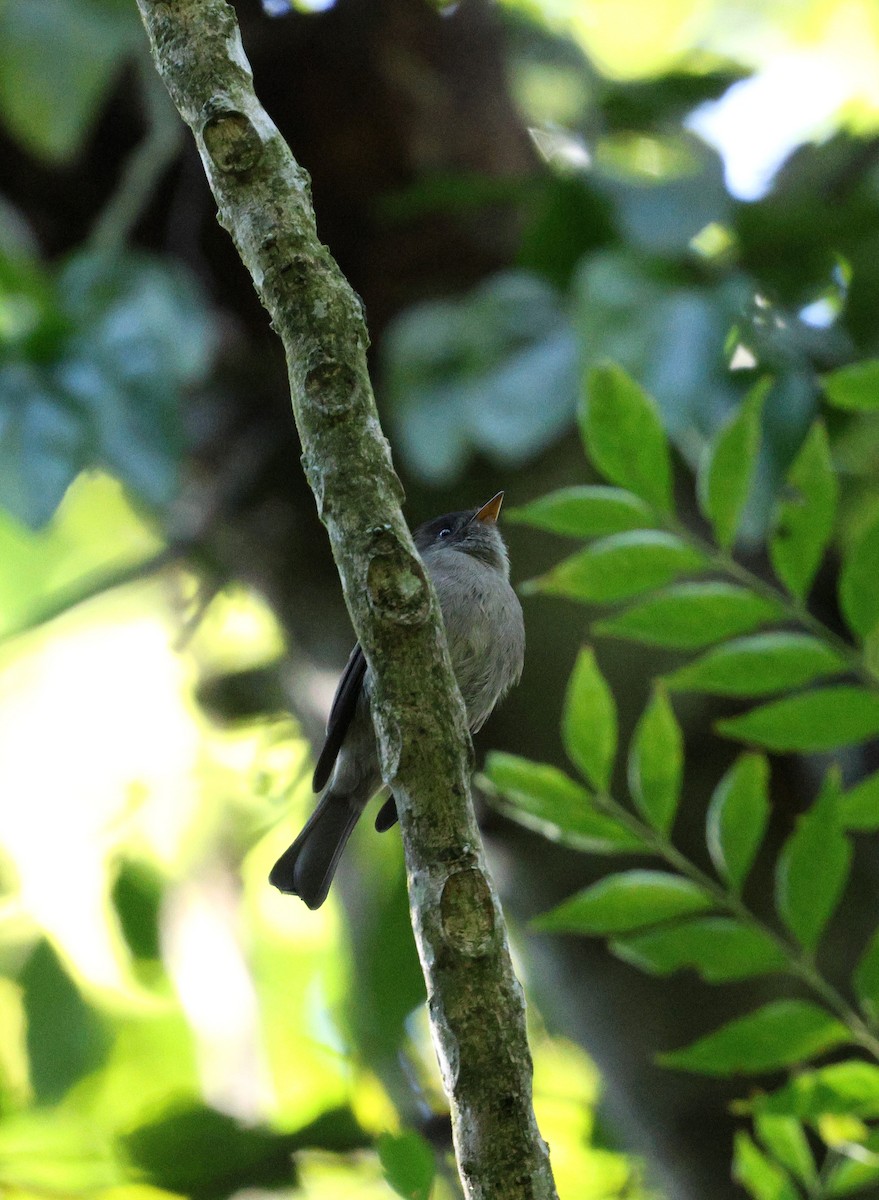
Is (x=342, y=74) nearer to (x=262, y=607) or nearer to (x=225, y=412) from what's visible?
(x=225, y=412)

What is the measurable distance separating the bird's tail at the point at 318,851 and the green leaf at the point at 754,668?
65 cm

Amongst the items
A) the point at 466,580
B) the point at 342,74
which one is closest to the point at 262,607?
the point at 466,580

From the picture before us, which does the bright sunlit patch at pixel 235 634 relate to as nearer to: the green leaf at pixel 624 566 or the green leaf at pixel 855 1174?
the green leaf at pixel 624 566

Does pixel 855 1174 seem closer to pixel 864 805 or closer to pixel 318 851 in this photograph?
pixel 864 805

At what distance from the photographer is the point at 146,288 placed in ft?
9.28

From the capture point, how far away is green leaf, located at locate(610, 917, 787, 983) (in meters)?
1.87

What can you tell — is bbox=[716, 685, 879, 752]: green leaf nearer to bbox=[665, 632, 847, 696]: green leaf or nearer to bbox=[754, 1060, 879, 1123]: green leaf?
bbox=[665, 632, 847, 696]: green leaf

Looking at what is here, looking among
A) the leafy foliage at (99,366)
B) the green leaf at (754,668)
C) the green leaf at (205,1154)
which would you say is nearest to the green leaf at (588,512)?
the green leaf at (754,668)

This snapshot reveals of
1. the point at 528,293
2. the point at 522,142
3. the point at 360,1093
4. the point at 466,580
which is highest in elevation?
the point at 522,142

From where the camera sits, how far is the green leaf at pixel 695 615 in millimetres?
1878

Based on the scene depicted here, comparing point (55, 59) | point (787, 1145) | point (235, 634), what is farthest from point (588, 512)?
point (235, 634)

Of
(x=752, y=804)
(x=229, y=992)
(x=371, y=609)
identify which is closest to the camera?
(x=371, y=609)

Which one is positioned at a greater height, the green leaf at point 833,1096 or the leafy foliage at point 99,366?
the leafy foliage at point 99,366

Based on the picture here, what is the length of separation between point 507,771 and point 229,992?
1730 mm
